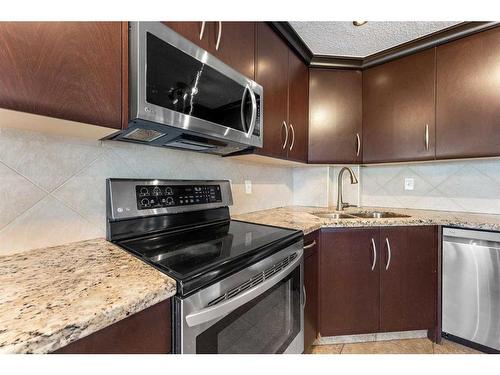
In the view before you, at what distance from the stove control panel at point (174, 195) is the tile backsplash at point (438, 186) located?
1.56 meters

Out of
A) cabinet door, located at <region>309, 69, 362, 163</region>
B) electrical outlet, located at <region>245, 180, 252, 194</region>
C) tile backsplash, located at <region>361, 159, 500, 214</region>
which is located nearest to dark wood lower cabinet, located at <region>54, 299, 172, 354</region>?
electrical outlet, located at <region>245, 180, 252, 194</region>

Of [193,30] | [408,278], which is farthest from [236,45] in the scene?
[408,278]

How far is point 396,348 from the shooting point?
4.76ft

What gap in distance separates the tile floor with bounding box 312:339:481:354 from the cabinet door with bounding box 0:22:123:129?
1.71 m

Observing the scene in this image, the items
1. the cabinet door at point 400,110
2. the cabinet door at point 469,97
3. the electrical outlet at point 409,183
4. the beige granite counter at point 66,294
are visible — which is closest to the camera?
the beige granite counter at point 66,294

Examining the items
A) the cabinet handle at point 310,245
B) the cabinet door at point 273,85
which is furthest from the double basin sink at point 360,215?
the cabinet door at point 273,85

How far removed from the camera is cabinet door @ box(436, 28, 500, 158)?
1353 millimetres

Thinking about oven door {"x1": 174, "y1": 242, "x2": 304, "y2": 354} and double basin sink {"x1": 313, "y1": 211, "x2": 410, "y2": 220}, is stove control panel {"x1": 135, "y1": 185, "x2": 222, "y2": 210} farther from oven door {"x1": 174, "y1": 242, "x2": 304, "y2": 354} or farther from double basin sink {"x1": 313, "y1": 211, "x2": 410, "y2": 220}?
double basin sink {"x1": 313, "y1": 211, "x2": 410, "y2": 220}

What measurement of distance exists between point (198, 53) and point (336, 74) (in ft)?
4.39

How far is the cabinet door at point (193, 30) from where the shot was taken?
85 centimetres

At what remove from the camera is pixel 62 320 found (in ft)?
1.30

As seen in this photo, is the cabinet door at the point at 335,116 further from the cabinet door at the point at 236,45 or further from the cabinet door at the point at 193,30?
the cabinet door at the point at 193,30
